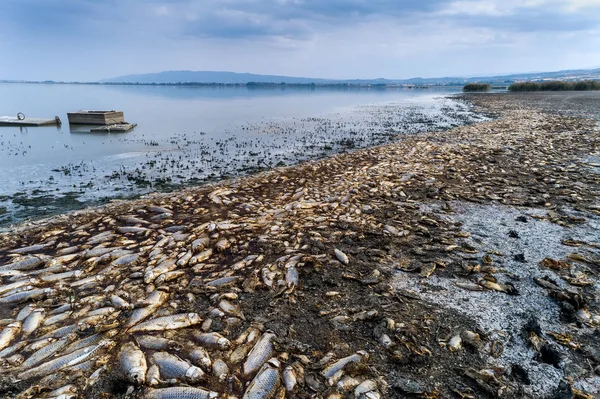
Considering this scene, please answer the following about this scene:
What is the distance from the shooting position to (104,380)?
4148mm

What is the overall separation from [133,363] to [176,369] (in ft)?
1.97

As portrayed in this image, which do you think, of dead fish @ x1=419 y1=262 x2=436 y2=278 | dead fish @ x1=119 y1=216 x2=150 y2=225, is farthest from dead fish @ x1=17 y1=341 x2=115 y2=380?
dead fish @ x1=419 y1=262 x2=436 y2=278

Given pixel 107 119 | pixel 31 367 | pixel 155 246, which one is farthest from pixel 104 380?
pixel 107 119

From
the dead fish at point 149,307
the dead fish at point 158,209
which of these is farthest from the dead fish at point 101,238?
the dead fish at point 149,307

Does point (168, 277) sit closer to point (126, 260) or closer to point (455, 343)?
point (126, 260)

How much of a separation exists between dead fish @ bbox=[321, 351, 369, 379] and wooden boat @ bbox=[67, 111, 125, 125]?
38467 millimetres

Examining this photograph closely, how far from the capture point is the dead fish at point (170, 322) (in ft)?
16.7

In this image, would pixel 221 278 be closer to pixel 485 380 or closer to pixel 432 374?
pixel 432 374

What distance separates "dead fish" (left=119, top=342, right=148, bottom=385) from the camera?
4.13 m

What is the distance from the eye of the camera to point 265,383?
13.4 ft

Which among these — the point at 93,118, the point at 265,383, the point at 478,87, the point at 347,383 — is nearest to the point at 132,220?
Result: the point at 265,383

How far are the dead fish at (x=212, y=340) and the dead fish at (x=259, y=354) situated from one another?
43 cm

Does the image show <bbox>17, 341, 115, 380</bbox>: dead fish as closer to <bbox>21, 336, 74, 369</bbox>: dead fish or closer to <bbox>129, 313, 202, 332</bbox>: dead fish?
<bbox>21, 336, 74, 369</bbox>: dead fish

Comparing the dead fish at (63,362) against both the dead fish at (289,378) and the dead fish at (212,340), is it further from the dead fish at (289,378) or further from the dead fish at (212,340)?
the dead fish at (289,378)
